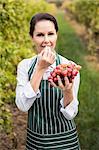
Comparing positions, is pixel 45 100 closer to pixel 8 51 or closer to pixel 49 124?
pixel 49 124

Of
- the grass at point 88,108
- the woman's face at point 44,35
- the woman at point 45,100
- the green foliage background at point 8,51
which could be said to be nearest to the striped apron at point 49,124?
the woman at point 45,100

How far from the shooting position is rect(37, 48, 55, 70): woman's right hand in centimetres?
234

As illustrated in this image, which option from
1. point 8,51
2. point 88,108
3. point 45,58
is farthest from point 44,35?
point 88,108

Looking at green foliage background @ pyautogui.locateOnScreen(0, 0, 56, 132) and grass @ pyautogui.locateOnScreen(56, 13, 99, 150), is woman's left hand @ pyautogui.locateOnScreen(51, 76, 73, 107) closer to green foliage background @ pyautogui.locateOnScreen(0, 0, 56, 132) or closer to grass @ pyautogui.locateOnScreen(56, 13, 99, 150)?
green foliage background @ pyautogui.locateOnScreen(0, 0, 56, 132)

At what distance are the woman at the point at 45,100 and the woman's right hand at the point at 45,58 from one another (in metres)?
0.05

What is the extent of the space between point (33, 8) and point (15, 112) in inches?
150

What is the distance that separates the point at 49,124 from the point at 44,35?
1.65 feet

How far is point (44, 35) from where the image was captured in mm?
2516

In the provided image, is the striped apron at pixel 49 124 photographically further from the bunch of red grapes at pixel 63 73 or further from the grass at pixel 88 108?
the grass at pixel 88 108

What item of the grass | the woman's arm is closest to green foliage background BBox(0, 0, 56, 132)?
the grass

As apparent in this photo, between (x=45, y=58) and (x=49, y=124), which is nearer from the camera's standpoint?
(x=45, y=58)

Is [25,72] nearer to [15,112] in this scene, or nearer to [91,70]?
[15,112]

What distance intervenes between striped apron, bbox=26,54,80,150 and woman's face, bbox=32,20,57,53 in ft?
0.49

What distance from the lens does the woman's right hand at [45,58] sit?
2340 mm
